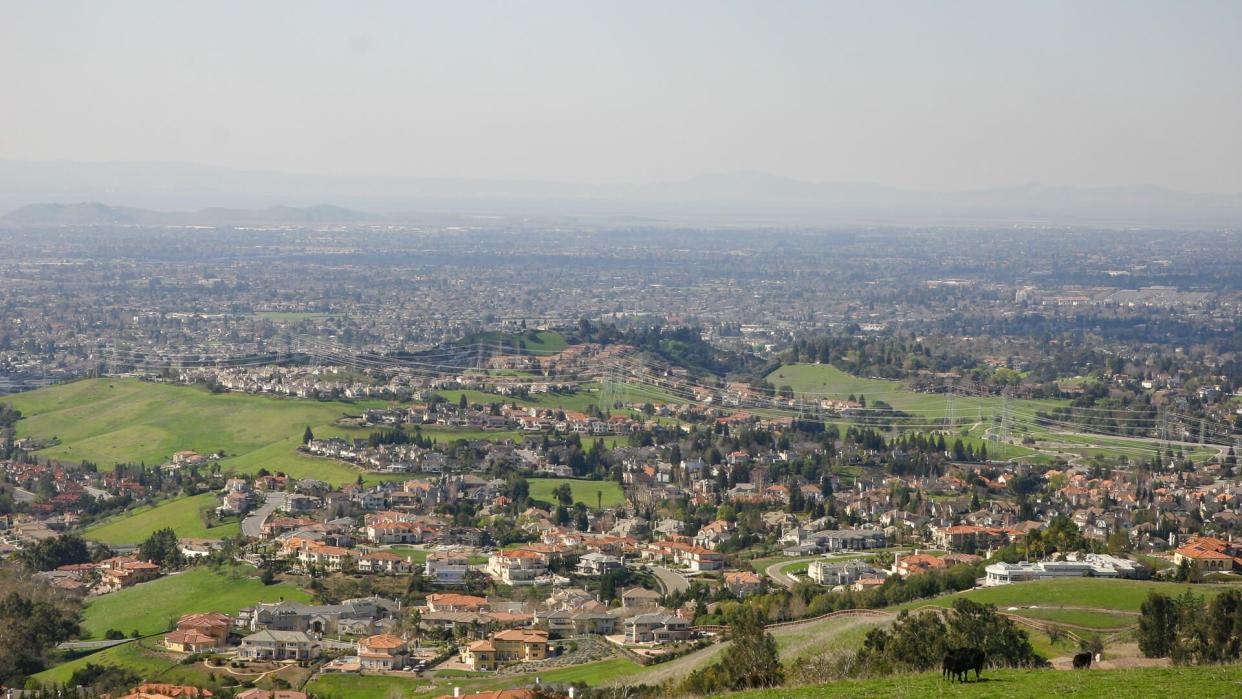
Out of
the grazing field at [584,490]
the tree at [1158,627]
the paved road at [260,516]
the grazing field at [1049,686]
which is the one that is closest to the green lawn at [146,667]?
the paved road at [260,516]

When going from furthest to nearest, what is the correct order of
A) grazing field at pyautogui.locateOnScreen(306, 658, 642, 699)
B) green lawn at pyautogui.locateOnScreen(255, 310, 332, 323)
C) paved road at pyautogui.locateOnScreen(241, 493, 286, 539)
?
1. green lawn at pyautogui.locateOnScreen(255, 310, 332, 323)
2. paved road at pyautogui.locateOnScreen(241, 493, 286, 539)
3. grazing field at pyautogui.locateOnScreen(306, 658, 642, 699)

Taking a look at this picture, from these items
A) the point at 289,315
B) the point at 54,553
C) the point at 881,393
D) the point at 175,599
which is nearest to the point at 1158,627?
the point at 175,599

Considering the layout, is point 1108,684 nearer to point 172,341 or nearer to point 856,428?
point 856,428

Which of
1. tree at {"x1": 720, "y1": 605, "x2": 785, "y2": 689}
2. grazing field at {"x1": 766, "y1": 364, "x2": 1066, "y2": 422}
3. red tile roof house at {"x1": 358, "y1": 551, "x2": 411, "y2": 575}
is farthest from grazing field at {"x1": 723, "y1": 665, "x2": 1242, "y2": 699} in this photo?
grazing field at {"x1": 766, "y1": 364, "x2": 1066, "y2": 422}

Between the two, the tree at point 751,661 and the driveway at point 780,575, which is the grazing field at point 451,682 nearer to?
the tree at point 751,661

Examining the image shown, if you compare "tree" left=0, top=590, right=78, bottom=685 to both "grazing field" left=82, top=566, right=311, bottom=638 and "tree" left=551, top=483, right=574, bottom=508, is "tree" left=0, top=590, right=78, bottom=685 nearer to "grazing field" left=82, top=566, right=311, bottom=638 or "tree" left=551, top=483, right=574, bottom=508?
"grazing field" left=82, top=566, right=311, bottom=638

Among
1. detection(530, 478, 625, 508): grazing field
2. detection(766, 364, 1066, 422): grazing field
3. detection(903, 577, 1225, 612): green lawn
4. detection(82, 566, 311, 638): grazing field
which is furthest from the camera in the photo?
detection(766, 364, 1066, 422): grazing field

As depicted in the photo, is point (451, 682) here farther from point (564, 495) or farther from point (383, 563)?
point (564, 495)
